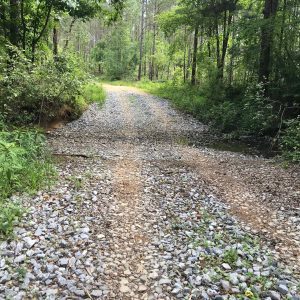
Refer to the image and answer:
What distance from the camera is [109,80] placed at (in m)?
45.8

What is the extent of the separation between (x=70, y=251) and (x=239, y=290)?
2341 millimetres

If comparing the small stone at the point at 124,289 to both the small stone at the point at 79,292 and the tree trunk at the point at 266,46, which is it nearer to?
the small stone at the point at 79,292

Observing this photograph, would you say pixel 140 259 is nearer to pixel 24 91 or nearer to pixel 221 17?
pixel 24 91

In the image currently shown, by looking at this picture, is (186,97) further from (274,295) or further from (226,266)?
(274,295)

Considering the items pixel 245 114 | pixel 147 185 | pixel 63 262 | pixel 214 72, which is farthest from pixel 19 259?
pixel 214 72

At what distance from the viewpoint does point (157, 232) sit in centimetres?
523

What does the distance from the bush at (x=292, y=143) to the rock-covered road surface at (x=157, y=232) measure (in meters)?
0.72

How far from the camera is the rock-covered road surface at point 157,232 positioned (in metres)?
3.89

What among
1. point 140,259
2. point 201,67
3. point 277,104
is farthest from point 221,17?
point 140,259

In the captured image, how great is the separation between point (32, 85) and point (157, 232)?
7.47m

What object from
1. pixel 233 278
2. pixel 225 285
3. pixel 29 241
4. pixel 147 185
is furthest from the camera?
pixel 147 185

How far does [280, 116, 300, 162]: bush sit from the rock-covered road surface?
0.72m

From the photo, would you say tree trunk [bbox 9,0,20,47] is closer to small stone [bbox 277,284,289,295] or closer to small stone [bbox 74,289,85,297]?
small stone [bbox 74,289,85,297]

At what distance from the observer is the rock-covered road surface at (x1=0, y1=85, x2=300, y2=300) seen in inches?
153
